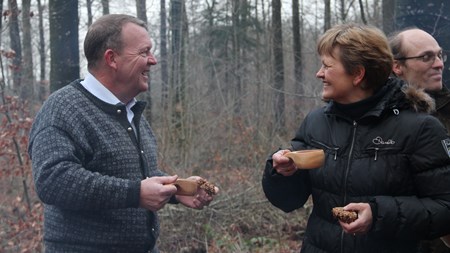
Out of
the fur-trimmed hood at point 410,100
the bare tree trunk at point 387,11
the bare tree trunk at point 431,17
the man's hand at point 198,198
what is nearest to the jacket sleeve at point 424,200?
the fur-trimmed hood at point 410,100

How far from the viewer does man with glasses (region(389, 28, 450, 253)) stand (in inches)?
134

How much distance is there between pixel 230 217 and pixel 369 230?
16.5 feet

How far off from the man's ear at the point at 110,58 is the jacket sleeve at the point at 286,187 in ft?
3.07

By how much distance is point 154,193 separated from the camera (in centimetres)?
274

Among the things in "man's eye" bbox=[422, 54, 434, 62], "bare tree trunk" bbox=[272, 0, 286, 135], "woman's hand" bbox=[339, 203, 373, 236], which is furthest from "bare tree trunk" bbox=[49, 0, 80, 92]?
"bare tree trunk" bbox=[272, 0, 286, 135]

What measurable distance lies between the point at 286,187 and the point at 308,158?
14.0 inches

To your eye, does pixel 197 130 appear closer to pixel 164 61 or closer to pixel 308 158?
pixel 164 61

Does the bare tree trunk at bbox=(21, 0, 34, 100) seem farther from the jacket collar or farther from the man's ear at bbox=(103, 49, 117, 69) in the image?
the jacket collar

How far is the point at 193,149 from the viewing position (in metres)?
8.33

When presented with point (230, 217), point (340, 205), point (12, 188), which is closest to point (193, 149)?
point (230, 217)

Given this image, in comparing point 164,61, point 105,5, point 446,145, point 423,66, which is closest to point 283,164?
point 446,145

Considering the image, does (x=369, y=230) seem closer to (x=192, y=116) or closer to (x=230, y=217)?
(x=230, y=217)

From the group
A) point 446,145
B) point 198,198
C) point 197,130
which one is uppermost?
point 446,145

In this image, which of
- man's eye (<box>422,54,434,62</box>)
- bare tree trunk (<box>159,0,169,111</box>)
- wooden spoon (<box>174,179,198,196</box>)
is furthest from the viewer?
bare tree trunk (<box>159,0,169,111</box>)
